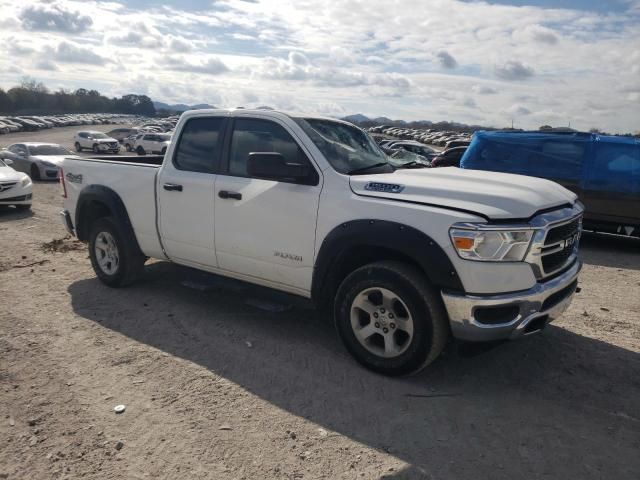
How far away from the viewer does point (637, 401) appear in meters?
3.62

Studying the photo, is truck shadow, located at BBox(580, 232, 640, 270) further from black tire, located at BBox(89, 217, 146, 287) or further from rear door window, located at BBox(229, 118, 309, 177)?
black tire, located at BBox(89, 217, 146, 287)

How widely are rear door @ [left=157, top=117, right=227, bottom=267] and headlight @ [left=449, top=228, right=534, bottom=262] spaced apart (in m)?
2.38

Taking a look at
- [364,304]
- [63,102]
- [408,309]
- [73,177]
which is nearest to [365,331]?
[364,304]

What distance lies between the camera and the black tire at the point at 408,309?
3.57 m

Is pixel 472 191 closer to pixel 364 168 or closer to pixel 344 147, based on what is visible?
pixel 364 168

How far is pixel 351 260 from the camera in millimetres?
4121

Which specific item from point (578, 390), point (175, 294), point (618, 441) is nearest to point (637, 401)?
point (578, 390)

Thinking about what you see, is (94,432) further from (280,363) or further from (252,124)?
(252,124)

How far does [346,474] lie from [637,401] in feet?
7.39

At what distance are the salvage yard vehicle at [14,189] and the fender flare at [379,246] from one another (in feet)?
30.3

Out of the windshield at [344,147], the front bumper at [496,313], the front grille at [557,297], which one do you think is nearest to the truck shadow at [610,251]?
the front grille at [557,297]

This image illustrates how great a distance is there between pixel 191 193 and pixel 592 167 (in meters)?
7.74

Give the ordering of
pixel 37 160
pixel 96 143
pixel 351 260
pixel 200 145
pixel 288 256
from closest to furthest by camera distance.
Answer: pixel 351 260
pixel 288 256
pixel 200 145
pixel 37 160
pixel 96 143

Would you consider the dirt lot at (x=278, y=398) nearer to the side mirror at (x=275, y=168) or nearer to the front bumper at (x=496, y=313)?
the front bumper at (x=496, y=313)
